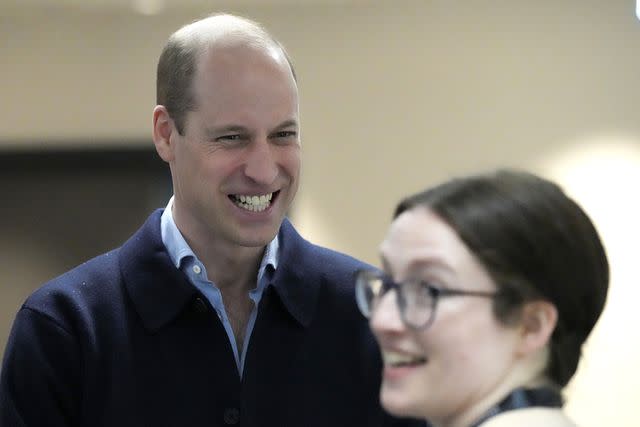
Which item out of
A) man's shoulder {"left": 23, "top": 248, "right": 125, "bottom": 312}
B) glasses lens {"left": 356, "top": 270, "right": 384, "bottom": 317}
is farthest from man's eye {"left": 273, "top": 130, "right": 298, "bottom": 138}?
glasses lens {"left": 356, "top": 270, "right": 384, "bottom": 317}

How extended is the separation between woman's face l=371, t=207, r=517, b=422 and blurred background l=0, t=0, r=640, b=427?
369 centimetres

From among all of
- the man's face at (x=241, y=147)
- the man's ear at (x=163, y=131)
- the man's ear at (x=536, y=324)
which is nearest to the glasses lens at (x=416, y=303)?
the man's ear at (x=536, y=324)

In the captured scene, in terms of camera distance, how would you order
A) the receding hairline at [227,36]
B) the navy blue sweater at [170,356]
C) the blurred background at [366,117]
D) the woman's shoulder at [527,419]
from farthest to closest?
the blurred background at [366,117], the receding hairline at [227,36], the navy blue sweater at [170,356], the woman's shoulder at [527,419]

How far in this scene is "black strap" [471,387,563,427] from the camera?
1.16 m

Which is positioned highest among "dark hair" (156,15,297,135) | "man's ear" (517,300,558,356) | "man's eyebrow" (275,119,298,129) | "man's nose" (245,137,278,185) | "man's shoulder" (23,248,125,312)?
"dark hair" (156,15,297,135)

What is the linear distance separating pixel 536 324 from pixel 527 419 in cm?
10

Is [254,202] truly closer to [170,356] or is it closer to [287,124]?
[287,124]

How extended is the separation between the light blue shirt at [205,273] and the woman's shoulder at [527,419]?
82 cm

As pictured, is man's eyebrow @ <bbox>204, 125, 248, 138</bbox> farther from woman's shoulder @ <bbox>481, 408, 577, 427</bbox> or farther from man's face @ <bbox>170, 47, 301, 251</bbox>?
woman's shoulder @ <bbox>481, 408, 577, 427</bbox>

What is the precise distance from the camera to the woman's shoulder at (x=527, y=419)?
114 centimetres

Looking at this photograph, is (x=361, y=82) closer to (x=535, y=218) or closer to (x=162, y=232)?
(x=162, y=232)

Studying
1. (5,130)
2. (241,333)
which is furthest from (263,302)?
(5,130)

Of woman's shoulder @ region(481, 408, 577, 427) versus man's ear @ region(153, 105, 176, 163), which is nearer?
woman's shoulder @ region(481, 408, 577, 427)

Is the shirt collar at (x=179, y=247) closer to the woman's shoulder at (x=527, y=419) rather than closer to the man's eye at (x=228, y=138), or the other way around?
the man's eye at (x=228, y=138)
